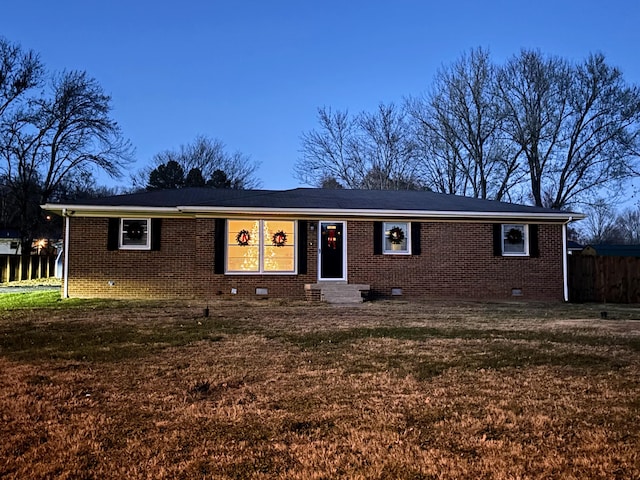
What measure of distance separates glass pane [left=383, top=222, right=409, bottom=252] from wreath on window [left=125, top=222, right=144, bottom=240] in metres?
7.02

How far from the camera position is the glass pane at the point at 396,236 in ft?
45.2

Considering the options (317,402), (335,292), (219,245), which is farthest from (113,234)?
(317,402)

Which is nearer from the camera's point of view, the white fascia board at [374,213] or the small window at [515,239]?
the white fascia board at [374,213]

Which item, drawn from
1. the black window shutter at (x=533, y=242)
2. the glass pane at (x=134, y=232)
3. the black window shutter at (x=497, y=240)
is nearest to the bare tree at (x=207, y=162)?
the glass pane at (x=134, y=232)

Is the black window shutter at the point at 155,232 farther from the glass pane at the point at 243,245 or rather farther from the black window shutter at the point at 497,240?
the black window shutter at the point at 497,240

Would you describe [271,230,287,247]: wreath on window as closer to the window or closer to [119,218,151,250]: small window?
the window

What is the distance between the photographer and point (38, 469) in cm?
252

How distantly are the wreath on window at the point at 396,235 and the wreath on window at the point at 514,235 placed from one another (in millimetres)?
3291

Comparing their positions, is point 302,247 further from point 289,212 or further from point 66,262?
point 66,262

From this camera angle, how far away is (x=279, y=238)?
44.5ft

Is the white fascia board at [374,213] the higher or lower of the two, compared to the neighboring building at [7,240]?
lower

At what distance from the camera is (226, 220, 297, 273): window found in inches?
527

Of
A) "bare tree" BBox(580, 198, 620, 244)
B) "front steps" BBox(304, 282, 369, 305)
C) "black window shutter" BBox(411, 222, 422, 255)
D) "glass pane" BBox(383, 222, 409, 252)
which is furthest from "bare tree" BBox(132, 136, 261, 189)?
"bare tree" BBox(580, 198, 620, 244)

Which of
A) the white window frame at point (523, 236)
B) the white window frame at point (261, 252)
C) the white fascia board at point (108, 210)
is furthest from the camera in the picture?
the white window frame at point (523, 236)
